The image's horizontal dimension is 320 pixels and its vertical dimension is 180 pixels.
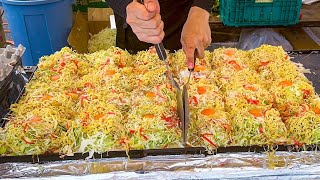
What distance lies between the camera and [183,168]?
1.87 metres

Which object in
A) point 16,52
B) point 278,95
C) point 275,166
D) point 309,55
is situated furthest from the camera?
point 309,55

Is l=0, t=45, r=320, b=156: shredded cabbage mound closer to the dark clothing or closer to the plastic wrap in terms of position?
the dark clothing

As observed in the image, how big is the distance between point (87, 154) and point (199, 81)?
963 millimetres

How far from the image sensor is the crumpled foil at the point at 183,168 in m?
1.86

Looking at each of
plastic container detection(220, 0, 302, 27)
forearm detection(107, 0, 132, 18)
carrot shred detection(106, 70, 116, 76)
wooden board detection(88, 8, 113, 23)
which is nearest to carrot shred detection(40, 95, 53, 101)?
carrot shred detection(106, 70, 116, 76)

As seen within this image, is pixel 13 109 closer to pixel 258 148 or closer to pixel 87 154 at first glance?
pixel 87 154

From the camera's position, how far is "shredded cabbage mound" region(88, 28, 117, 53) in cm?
479

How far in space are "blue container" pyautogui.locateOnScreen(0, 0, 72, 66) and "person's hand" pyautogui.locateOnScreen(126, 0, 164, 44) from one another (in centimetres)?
266

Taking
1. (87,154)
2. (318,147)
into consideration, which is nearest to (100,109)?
(87,154)

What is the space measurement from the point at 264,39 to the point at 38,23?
279 centimetres

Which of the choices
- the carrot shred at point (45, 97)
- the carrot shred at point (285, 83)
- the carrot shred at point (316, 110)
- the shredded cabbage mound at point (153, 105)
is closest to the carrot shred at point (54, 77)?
the shredded cabbage mound at point (153, 105)

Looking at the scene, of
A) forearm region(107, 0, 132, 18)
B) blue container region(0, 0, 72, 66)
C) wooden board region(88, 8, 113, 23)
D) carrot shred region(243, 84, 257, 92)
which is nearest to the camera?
carrot shred region(243, 84, 257, 92)

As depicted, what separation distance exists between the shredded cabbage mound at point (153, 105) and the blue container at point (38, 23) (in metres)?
1.68

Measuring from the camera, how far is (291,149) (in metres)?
1.96
